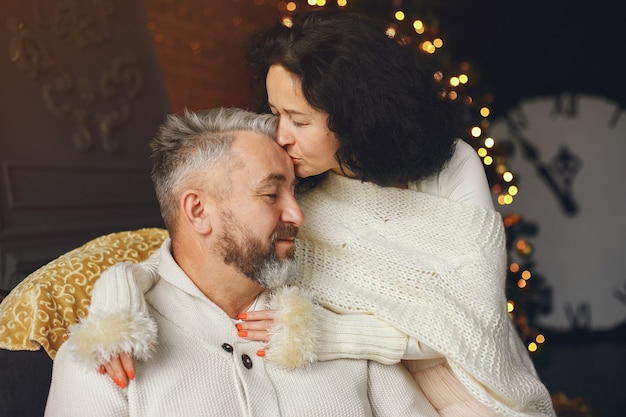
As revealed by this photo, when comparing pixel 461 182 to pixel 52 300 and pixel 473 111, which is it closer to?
pixel 52 300

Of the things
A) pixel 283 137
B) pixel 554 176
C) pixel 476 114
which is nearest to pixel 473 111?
pixel 476 114

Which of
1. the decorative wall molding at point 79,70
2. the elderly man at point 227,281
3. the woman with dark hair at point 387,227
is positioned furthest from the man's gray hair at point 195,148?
the decorative wall molding at point 79,70

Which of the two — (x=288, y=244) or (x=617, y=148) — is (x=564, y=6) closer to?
(x=617, y=148)

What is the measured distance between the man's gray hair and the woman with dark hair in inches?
4.5

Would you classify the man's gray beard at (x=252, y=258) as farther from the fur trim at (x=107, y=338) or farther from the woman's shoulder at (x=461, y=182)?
the woman's shoulder at (x=461, y=182)

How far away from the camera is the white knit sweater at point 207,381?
137 cm

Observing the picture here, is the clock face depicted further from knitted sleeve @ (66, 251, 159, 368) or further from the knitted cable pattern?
knitted sleeve @ (66, 251, 159, 368)

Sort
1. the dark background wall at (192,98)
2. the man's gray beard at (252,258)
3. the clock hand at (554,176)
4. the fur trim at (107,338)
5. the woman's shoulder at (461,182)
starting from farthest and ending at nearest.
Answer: the clock hand at (554,176) → the dark background wall at (192,98) → the woman's shoulder at (461,182) → the man's gray beard at (252,258) → the fur trim at (107,338)

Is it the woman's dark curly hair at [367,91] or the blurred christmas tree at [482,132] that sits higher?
the woman's dark curly hair at [367,91]

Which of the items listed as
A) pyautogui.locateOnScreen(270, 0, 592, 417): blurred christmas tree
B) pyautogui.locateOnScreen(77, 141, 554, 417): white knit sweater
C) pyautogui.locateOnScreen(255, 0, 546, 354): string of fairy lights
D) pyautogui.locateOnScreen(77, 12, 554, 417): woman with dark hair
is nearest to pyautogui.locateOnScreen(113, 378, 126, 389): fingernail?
pyautogui.locateOnScreen(77, 141, 554, 417): white knit sweater

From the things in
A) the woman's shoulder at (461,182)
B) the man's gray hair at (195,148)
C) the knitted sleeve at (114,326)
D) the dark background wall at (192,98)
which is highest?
the man's gray hair at (195,148)

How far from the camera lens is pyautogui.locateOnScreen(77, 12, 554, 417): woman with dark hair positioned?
166 cm

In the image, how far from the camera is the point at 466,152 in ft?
6.38

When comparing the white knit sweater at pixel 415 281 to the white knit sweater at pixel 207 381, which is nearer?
the white knit sweater at pixel 207 381
